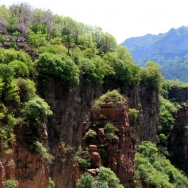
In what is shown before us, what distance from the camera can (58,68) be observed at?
1633 inches

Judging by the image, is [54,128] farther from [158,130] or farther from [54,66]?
[158,130]

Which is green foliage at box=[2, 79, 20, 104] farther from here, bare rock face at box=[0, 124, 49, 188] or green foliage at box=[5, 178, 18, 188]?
green foliage at box=[5, 178, 18, 188]

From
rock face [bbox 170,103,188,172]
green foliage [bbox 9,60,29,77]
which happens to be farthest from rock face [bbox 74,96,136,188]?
rock face [bbox 170,103,188,172]

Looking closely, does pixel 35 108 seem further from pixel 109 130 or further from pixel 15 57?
pixel 109 130

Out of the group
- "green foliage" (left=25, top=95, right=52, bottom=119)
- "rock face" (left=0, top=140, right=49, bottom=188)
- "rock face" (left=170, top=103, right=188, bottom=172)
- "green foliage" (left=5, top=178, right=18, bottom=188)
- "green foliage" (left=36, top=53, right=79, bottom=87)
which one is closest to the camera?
"green foliage" (left=5, top=178, right=18, bottom=188)

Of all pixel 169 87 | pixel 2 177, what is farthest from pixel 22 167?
pixel 169 87

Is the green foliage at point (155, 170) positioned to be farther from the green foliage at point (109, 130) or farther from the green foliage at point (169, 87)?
the green foliage at point (169, 87)

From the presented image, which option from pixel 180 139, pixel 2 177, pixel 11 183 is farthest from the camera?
pixel 180 139

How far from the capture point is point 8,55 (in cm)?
3825

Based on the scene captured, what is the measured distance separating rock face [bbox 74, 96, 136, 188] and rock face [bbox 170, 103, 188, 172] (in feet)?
100

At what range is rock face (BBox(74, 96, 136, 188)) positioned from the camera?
82.4 feet

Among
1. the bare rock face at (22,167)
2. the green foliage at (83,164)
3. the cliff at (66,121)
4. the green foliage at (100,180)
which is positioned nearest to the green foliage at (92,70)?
the cliff at (66,121)

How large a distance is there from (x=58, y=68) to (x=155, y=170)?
1809 cm

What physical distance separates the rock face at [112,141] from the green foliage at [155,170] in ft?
25.3
